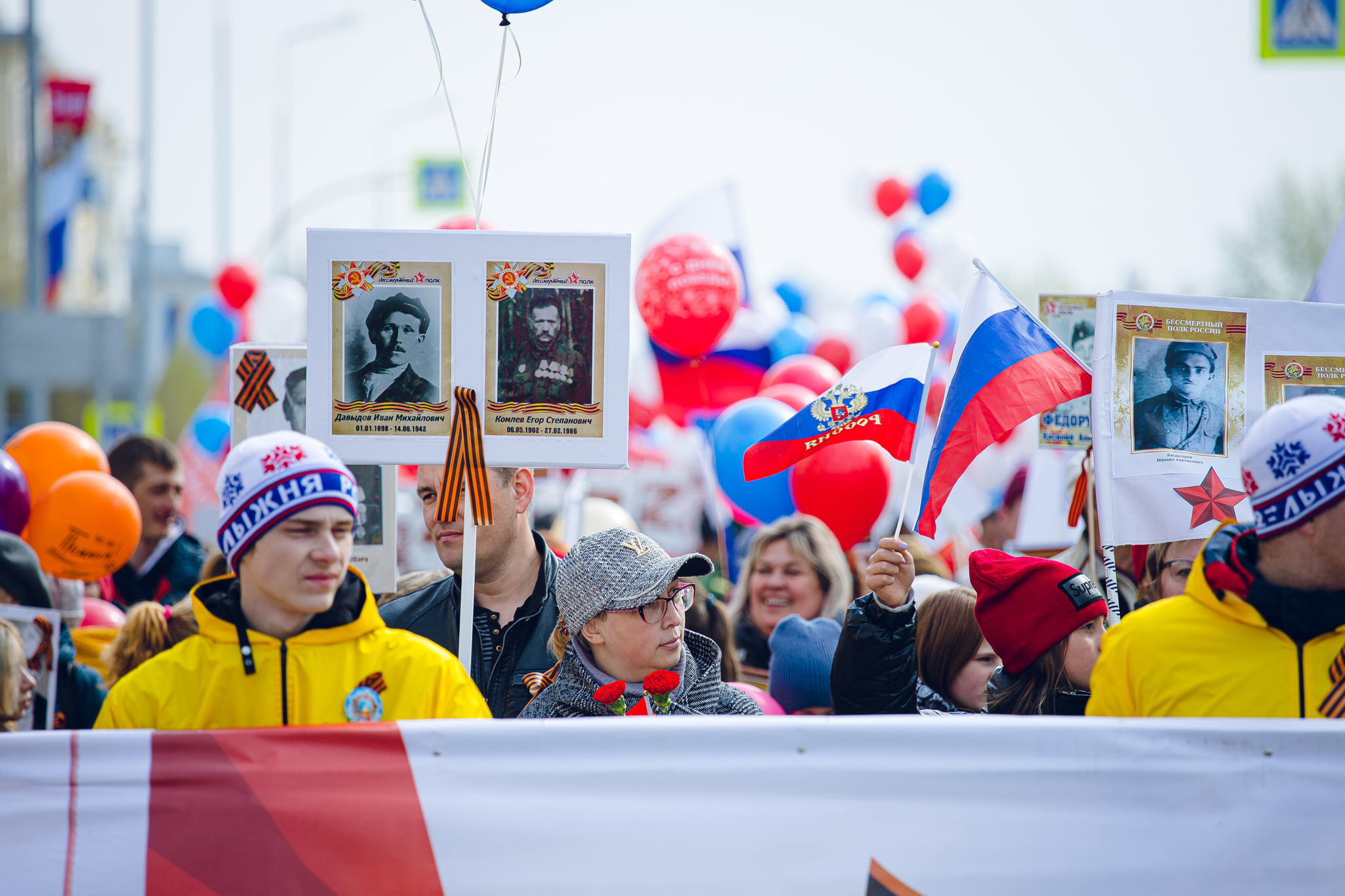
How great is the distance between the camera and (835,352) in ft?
39.7

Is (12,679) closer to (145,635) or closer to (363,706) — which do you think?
(145,635)

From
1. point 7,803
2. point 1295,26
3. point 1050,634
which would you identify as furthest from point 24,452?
point 1295,26

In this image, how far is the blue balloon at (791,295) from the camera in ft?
50.8

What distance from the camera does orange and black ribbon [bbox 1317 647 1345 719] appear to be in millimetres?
2502

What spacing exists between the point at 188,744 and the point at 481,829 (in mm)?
594

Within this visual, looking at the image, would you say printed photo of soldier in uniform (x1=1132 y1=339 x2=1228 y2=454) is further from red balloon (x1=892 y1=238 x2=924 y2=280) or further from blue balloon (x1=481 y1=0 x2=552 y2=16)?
red balloon (x1=892 y1=238 x2=924 y2=280)

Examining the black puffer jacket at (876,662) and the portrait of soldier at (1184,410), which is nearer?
the black puffer jacket at (876,662)

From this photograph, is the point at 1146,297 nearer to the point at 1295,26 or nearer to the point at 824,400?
the point at 824,400

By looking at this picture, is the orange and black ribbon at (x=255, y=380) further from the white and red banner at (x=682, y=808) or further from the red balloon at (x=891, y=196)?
the red balloon at (x=891, y=196)

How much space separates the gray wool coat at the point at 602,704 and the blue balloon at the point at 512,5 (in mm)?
1802

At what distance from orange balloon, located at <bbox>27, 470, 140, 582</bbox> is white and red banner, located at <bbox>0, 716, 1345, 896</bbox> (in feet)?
7.90

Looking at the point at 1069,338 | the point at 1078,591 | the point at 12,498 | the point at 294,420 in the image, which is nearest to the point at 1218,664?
the point at 1078,591

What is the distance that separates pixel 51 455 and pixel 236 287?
913cm

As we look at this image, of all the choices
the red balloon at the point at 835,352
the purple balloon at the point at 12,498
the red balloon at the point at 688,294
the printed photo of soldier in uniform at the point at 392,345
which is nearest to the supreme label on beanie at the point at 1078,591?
the printed photo of soldier in uniform at the point at 392,345
